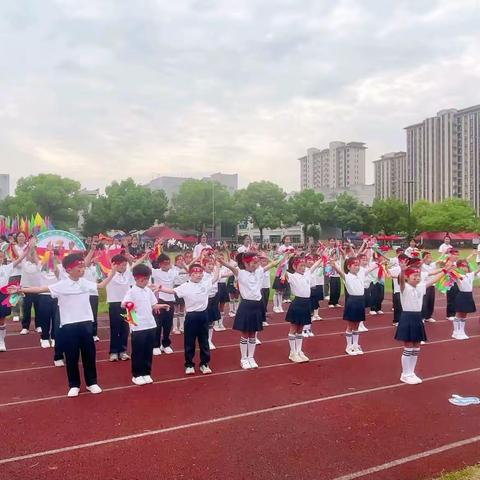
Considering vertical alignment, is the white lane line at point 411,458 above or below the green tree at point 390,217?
below

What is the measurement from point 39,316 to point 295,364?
4.98 metres

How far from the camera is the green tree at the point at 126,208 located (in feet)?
175

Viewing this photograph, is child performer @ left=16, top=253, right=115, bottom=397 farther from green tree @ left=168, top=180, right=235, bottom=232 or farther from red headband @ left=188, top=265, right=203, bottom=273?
green tree @ left=168, top=180, right=235, bottom=232

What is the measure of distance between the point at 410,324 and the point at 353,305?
6.01 feet

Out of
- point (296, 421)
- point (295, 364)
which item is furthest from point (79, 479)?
point (295, 364)

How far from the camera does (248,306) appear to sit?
7.87m

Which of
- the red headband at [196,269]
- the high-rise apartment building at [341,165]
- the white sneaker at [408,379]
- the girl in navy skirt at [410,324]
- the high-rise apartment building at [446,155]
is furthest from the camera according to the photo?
the high-rise apartment building at [341,165]

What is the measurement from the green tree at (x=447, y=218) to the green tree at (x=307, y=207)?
22908 mm

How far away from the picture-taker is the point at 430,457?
4.70 metres

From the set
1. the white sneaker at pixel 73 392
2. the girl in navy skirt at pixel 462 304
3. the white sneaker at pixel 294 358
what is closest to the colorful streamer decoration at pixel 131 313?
the white sneaker at pixel 73 392

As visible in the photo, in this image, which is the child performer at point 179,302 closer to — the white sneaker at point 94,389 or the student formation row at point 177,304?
the student formation row at point 177,304

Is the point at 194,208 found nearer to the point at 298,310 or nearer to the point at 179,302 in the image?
the point at 179,302

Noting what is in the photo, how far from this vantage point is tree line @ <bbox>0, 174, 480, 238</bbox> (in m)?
52.8

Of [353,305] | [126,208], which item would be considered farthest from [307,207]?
[353,305]
